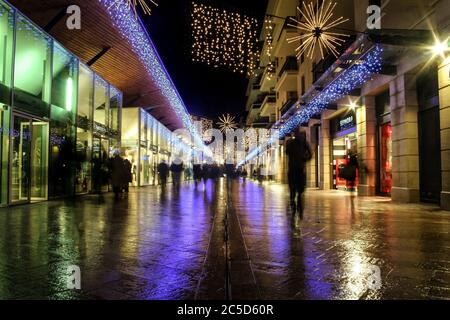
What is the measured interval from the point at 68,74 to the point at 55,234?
1082cm

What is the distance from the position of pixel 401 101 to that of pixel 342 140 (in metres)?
8.79

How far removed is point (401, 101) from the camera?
13.4 m

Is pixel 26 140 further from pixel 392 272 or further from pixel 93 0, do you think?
pixel 392 272

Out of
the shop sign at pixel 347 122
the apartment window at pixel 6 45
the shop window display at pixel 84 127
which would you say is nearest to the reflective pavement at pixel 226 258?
the apartment window at pixel 6 45

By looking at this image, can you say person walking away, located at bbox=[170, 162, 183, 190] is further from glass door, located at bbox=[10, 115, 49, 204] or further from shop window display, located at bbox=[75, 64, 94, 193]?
glass door, located at bbox=[10, 115, 49, 204]

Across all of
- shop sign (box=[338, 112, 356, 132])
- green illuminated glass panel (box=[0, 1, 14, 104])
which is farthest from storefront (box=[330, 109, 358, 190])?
green illuminated glass panel (box=[0, 1, 14, 104])

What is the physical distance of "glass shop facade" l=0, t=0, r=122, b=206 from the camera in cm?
1142

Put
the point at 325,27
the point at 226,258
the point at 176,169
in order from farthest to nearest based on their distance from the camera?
the point at 176,169 < the point at 325,27 < the point at 226,258

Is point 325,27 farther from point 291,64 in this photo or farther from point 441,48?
point 291,64

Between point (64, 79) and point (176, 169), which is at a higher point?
point (64, 79)

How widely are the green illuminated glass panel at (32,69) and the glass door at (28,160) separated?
57 centimetres

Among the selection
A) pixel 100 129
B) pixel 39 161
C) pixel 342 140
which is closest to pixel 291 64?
pixel 342 140
